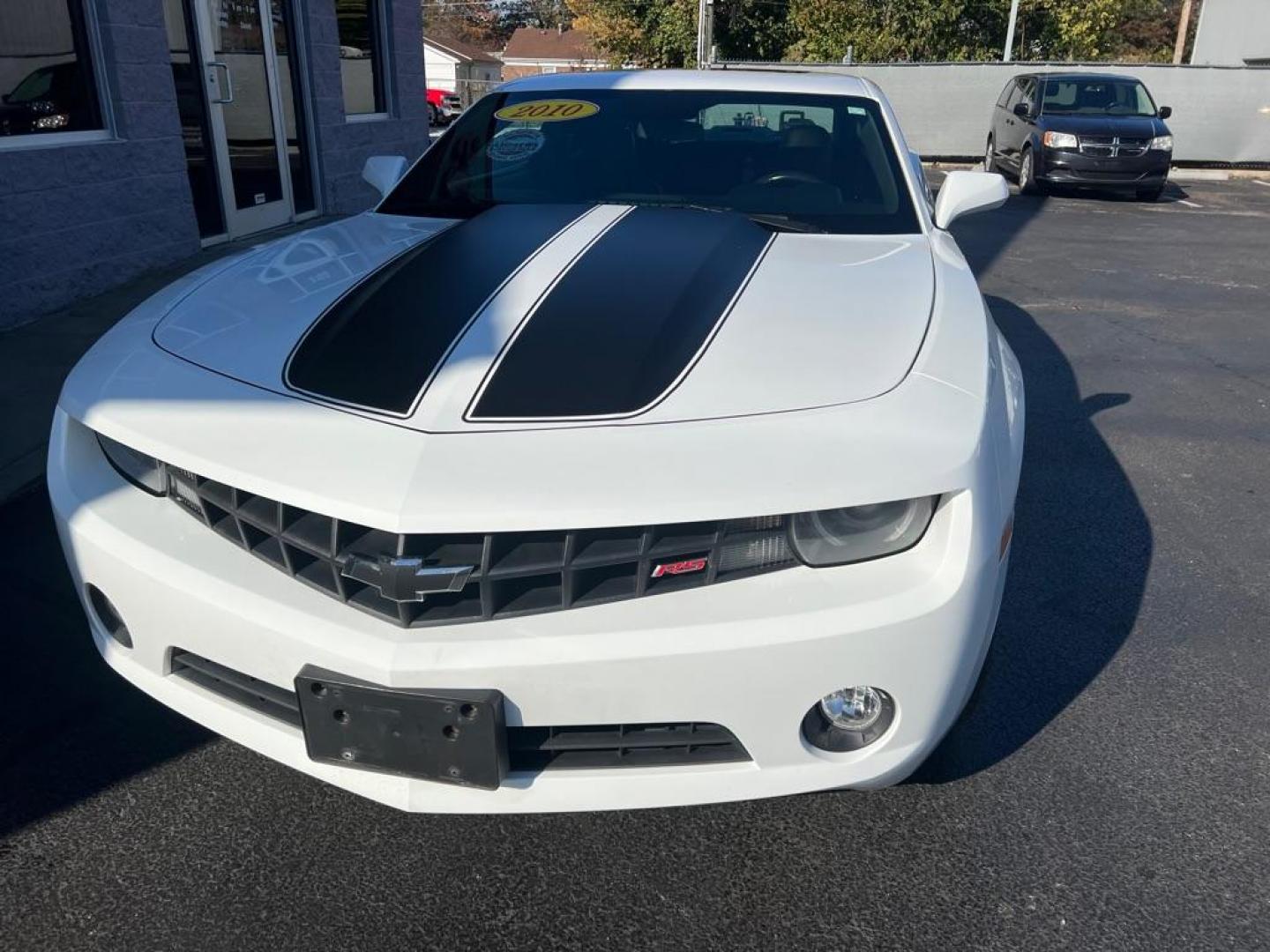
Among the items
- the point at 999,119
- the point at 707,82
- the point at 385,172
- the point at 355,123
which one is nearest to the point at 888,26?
the point at 999,119

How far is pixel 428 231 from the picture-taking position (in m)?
2.81

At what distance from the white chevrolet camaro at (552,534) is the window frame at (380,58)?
8.64 meters

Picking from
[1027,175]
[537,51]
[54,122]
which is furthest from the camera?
[537,51]

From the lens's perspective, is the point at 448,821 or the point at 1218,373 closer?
the point at 448,821

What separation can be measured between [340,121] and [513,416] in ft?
27.6

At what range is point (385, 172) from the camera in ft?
11.6

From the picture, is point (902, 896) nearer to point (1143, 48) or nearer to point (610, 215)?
point (610, 215)

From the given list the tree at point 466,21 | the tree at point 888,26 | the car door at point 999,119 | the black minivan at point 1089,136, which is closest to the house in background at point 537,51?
the tree at point 466,21

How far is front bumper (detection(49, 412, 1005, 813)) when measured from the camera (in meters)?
1.58

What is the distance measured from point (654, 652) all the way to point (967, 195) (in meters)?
2.28

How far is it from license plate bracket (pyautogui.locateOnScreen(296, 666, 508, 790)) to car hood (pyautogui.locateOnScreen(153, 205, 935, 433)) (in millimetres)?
442

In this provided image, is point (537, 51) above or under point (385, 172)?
under

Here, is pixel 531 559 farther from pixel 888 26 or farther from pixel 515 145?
pixel 888 26

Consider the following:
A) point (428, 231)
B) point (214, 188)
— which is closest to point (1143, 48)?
point (214, 188)
